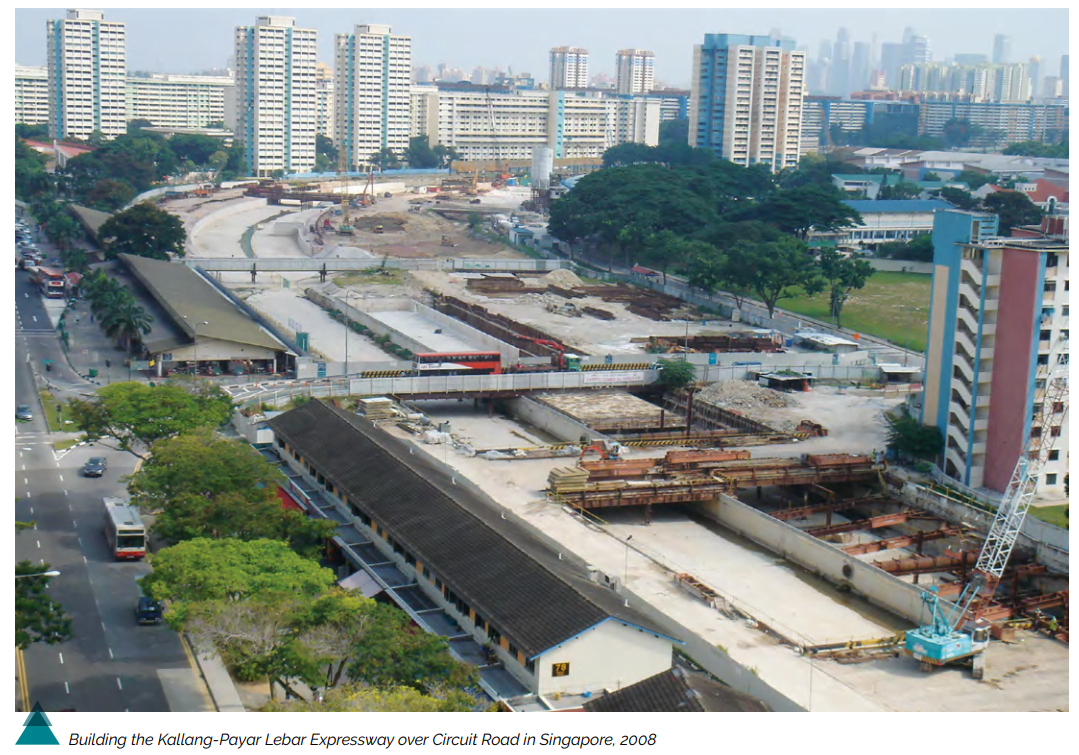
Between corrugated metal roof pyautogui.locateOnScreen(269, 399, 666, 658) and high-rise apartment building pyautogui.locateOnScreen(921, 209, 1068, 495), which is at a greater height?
high-rise apartment building pyautogui.locateOnScreen(921, 209, 1068, 495)

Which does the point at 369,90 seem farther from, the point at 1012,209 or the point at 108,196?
the point at 1012,209

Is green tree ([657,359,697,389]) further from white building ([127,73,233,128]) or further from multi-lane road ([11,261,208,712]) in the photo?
white building ([127,73,233,128])

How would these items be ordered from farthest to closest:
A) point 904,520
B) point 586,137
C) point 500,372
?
point 586,137, point 500,372, point 904,520

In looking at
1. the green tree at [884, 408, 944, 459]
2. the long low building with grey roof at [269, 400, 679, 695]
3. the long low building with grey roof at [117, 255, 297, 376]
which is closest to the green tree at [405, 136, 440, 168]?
the long low building with grey roof at [117, 255, 297, 376]

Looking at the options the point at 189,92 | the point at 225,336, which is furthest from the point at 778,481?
the point at 189,92

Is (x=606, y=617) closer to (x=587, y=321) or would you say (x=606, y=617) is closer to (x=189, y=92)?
(x=587, y=321)

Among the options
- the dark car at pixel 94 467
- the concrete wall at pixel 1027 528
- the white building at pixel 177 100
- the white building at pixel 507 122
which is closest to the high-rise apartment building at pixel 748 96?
the white building at pixel 507 122
